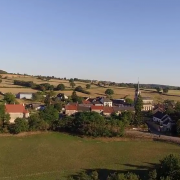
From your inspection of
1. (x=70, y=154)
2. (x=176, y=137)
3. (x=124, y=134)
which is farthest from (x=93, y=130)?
(x=176, y=137)

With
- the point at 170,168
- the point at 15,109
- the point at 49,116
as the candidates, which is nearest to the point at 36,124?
the point at 49,116

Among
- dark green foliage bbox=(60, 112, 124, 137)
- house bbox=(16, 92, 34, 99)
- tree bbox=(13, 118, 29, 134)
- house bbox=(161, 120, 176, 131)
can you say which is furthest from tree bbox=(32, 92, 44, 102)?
house bbox=(161, 120, 176, 131)

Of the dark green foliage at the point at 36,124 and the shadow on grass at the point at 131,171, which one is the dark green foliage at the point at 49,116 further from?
the shadow on grass at the point at 131,171

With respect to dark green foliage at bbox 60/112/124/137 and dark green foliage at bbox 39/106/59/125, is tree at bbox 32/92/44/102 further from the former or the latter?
dark green foliage at bbox 60/112/124/137

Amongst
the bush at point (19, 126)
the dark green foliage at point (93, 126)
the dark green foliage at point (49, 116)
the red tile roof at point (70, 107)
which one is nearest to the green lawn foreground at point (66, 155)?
the bush at point (19, 126)

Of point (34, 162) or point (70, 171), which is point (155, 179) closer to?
point (70, 171)

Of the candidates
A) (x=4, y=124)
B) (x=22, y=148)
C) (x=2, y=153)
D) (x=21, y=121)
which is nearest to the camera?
(x=2, y=153)
